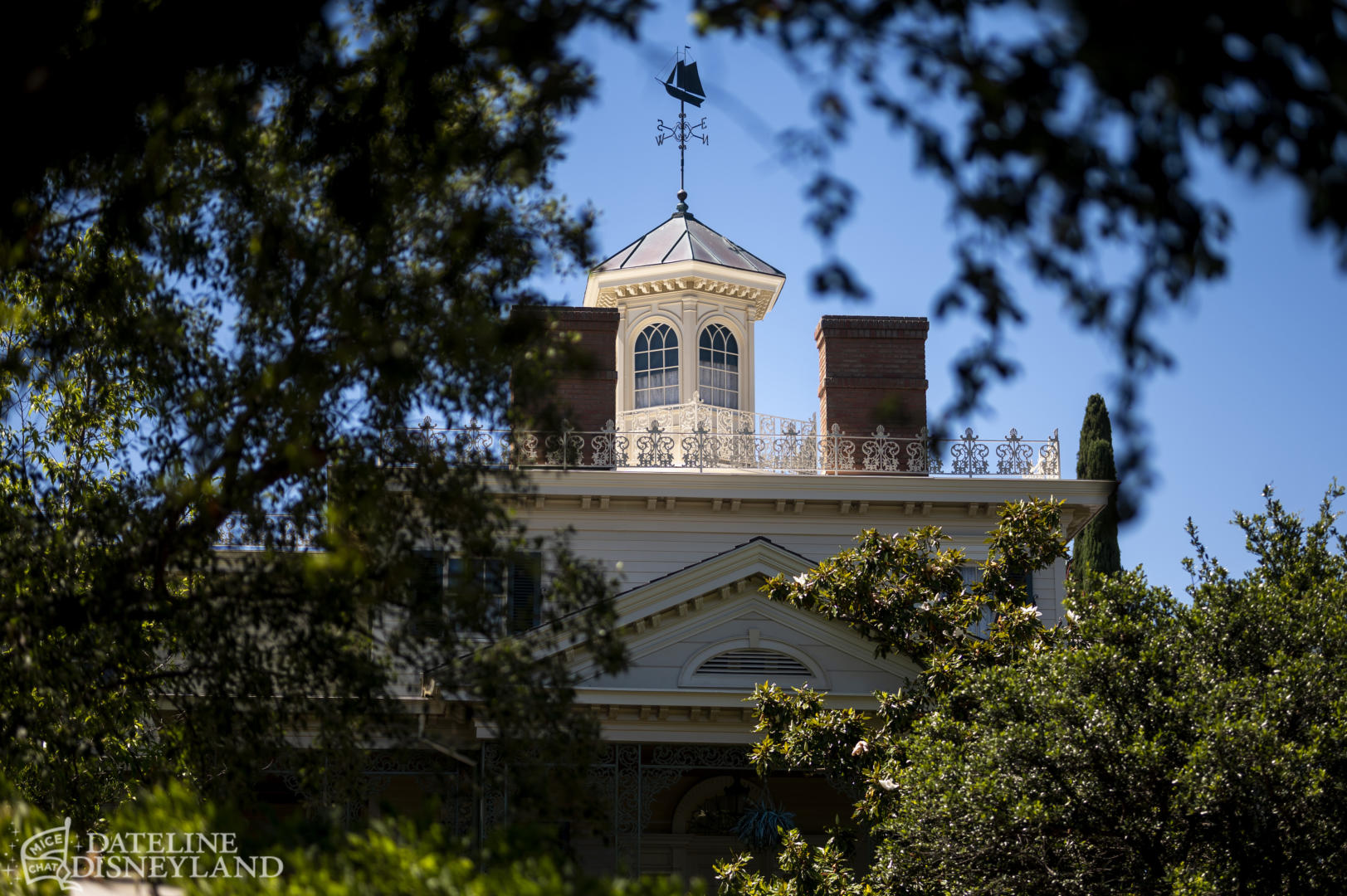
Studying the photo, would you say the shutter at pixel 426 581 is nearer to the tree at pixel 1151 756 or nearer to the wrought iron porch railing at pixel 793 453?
the tree at pixel 1151 756

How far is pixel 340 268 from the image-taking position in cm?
850

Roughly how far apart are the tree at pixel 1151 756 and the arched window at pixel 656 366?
42.4 feet

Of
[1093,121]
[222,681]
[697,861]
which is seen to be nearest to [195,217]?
[222,681]

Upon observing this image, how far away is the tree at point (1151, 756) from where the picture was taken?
482 inches

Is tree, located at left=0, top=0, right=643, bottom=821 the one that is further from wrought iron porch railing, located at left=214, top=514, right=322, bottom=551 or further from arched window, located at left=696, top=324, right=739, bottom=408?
arched window, located at left=696, top=324, right=739, bottom=408

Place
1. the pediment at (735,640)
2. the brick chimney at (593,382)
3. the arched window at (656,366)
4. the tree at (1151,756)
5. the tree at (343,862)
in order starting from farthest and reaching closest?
1. the arched window at (656,366)
2. the brick chimney at (593,382)
3. the pediment at (735,640)
4. the tree at (1151,756)
5. the tree at (343,862)

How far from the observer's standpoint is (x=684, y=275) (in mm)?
27766

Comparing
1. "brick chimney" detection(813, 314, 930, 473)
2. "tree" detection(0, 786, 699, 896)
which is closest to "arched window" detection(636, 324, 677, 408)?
"brick chimney" detection(813, 314, 930, 473)

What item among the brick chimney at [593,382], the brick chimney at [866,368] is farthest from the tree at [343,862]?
the brick chimney at [866,368]

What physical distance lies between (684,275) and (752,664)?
10825mm

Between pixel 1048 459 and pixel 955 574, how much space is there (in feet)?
23.4

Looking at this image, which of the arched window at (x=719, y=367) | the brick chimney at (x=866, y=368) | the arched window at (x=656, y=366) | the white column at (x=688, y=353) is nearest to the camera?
the brick chimney at (x=866, y=368)

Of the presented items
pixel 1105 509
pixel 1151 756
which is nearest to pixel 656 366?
pixel 1105 509

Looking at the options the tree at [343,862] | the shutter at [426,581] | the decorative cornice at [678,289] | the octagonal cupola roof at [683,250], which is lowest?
the tree at [343,862]
